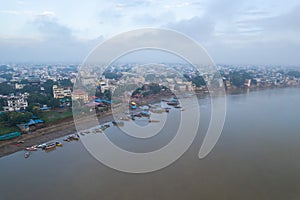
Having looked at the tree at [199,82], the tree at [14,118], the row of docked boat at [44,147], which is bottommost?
the row of docked boat at [44,147]

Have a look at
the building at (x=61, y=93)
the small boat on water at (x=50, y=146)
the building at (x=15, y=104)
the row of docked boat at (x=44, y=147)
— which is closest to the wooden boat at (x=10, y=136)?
the row of docked boat at (x=44, y=147)

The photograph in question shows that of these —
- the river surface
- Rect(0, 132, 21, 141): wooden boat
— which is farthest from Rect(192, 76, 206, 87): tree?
Rect(0, 132, 21, 141): wooden boat

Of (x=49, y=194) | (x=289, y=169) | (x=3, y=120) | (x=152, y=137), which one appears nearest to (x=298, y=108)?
(x=289, y=169)

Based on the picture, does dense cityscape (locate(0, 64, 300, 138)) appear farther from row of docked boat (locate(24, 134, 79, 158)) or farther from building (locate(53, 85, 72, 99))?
row of docked boat (locate(24, 134, 79, 158))

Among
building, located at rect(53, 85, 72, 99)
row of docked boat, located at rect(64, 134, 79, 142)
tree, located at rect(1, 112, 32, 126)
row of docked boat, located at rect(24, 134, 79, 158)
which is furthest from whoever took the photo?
building, located at rect(53, 85, 72, 99)

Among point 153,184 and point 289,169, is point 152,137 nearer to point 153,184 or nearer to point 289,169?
point 153,184

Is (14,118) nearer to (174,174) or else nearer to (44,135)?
(44,135)

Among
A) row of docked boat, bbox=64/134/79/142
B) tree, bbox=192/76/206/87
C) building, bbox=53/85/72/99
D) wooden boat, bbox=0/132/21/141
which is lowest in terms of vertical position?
row of docked boat, bbox=64/134/79/142

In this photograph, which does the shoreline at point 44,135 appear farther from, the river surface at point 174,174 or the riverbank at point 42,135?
the river surface at point 174,174

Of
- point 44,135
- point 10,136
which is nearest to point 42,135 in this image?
point 44,135
